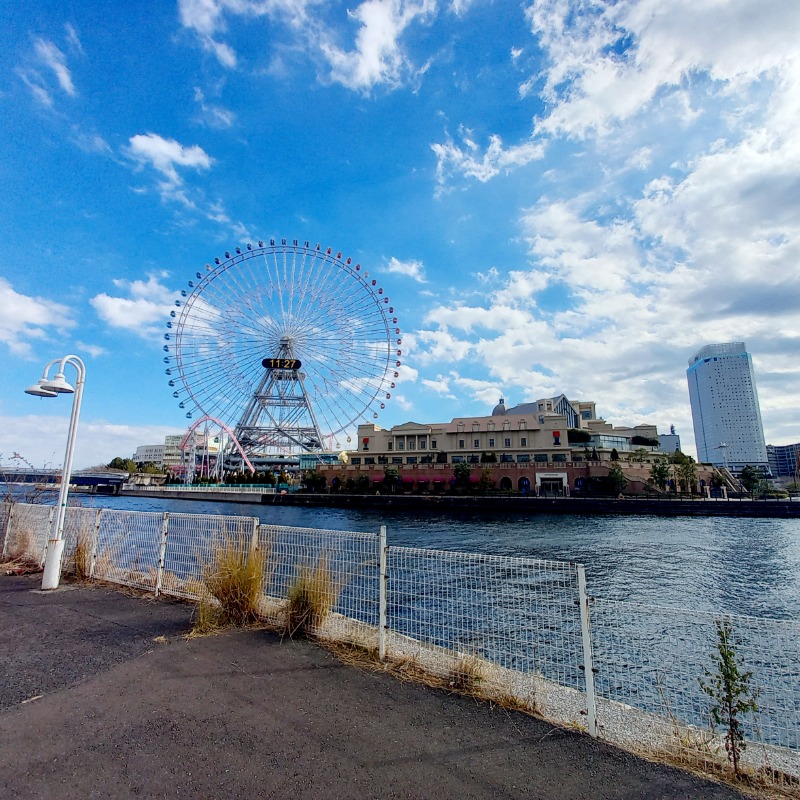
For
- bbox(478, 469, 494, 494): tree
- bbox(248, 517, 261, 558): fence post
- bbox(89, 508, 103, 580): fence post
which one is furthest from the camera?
bbox(478, 469, 494, 494): tree

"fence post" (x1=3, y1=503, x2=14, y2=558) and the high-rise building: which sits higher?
the high-rise building

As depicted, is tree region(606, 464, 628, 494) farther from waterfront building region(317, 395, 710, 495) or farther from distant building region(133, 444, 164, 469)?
distant building region(133, 444, 164, 469)

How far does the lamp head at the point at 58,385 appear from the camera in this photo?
7.67m

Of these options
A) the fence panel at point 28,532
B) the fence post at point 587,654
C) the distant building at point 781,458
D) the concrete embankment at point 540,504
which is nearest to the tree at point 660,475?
the concrete embankment at point 540,504

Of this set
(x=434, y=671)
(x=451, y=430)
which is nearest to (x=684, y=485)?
(x=451, y=430)

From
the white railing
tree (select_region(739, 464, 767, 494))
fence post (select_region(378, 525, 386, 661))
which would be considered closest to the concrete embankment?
tree (select_region(739, 464, 767, 494))

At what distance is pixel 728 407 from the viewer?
564ft

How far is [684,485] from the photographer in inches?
2534

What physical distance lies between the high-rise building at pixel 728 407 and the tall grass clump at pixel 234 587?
19051 cm

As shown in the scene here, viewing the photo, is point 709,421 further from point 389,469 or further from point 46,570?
point 46,570

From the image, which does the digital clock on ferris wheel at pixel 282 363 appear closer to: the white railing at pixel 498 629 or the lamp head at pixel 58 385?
the white railing at pixel 498 629

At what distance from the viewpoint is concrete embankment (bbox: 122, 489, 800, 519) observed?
148ft

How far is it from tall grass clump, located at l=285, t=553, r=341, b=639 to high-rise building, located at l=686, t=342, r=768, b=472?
190m

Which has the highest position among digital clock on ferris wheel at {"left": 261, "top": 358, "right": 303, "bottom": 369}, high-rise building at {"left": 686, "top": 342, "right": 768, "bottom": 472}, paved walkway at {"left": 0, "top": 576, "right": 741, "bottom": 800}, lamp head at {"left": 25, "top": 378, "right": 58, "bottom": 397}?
high-rise building at {"left": 686, "top": 342, "right": 768, "bottom": 472}
